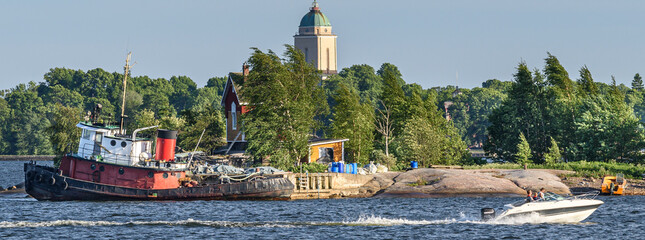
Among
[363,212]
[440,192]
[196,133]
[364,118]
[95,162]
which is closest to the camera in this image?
[363,212]

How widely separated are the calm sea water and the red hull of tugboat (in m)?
0.97

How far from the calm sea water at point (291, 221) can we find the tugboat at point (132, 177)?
1113mm

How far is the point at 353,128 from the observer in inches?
3236

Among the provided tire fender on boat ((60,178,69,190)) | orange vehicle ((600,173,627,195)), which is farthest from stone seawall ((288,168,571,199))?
tire fender on boat ((60,178,69,190))

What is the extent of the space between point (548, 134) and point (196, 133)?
3415 cm

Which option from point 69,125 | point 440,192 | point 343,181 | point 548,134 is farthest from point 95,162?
point 548,134

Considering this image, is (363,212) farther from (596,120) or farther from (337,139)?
(596,120)

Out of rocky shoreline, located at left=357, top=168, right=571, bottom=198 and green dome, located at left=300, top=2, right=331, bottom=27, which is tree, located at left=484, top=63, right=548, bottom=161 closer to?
rocky shoreline, located at left=357, top=168, right=571, bottom=198

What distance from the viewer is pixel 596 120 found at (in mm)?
79125

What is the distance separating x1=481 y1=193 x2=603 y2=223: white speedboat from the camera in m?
47.8

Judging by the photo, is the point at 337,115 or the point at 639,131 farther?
the point at 337,115

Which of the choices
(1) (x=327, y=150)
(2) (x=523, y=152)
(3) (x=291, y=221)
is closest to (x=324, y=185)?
(1) (x=327, y=150)

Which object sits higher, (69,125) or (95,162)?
(69,125)

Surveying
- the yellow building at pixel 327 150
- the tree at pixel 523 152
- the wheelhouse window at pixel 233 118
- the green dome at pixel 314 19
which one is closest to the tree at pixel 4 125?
the green dome at pixel 314 19
